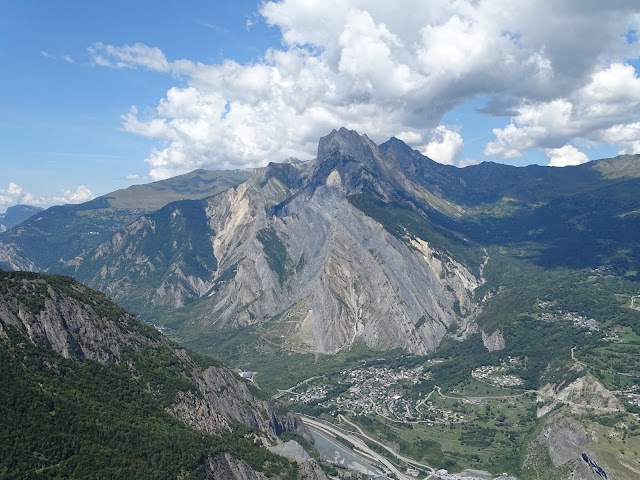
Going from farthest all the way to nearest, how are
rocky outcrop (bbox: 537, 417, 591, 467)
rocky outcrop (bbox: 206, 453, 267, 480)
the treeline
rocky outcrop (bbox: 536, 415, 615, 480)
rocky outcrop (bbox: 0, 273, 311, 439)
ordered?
rocky outcrop (bbox: 537, 417, 591, 467) → rocky outcrop (bbox: 536, 415, 615, 480) → rocky outcrop (bbox: 0, 273, 311, 439) → rocky outcrop (bbox: 206, 453, 267, 480) → the treeline

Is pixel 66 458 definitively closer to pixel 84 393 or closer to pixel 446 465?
pixel 84 393

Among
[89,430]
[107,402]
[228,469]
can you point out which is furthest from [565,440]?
[89,430]

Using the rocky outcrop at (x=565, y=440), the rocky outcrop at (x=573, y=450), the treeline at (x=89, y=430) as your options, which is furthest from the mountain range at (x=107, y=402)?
the rocky outcrop at (x=565, y=440)

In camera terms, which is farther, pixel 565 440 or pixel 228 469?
pixel 565 440

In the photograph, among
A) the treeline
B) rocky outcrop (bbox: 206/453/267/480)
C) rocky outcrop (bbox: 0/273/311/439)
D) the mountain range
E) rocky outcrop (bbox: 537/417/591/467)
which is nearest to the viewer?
the treeline

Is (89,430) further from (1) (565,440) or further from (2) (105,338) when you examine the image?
(1) (565,440)

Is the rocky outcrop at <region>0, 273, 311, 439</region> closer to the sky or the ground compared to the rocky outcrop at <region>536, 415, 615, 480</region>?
closer to the sky

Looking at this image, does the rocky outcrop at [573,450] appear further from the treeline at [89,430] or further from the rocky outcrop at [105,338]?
the rocky outcrop at [105,338]

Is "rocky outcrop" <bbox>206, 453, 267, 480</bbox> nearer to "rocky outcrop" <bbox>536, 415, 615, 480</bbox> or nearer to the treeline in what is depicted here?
the treeline

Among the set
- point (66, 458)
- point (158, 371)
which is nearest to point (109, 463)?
point (66, 458)

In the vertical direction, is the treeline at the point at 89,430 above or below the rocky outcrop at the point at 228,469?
above

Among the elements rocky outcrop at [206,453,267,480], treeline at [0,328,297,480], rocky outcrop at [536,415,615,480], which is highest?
treeline at [0,328,297,480]

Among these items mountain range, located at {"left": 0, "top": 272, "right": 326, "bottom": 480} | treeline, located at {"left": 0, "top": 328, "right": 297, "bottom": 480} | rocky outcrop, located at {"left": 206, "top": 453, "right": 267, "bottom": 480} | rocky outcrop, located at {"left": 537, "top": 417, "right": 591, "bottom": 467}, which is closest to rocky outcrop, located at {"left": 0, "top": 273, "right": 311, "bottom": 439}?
mountain range, located at {"left": 0, "top": 272, "right": 326, "bottom": 480}
